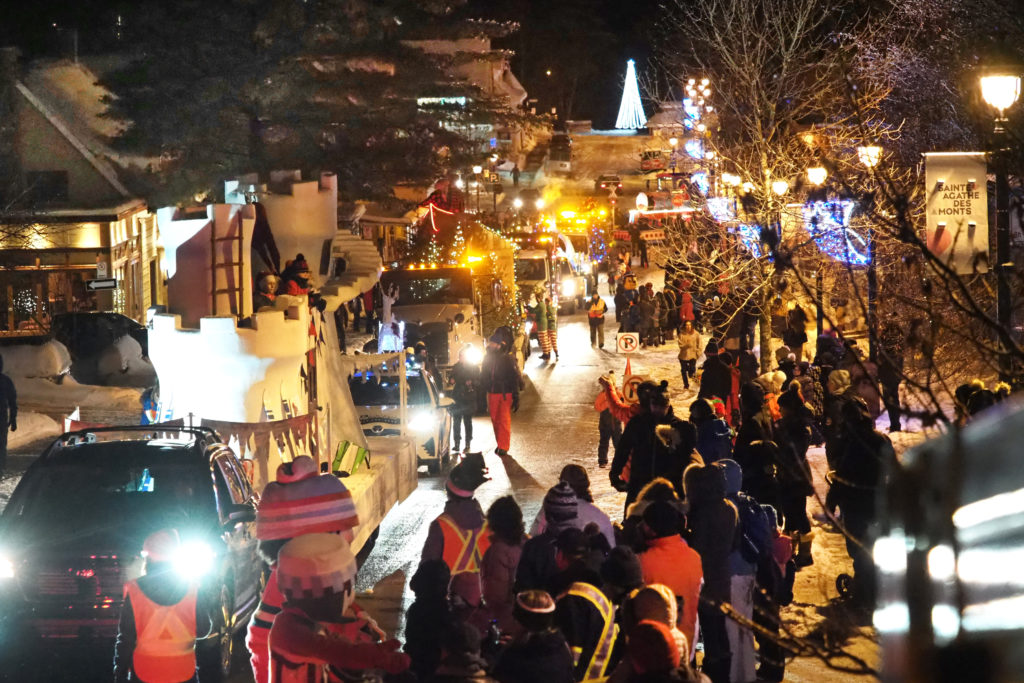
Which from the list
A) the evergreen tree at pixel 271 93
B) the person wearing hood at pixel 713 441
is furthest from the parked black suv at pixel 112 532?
the evergreen tree at pixel 271 93

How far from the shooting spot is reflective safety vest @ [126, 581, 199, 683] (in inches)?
253

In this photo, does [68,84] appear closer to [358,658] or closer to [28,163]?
[28,163]

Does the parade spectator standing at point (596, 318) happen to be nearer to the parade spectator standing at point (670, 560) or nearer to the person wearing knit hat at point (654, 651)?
the parade spectator standing at point (670, 560)

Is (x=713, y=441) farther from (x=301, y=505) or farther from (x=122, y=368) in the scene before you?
(x=122, y=368)

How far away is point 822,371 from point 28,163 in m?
25.3

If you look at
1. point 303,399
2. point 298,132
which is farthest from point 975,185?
point 298,132

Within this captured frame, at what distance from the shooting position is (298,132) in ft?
105

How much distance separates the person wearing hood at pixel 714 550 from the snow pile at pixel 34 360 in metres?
18.0

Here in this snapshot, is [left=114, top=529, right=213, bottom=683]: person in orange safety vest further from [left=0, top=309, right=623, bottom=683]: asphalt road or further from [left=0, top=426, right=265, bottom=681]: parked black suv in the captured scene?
[left=0, top=309, right=623, bottom=683]: asphalt road

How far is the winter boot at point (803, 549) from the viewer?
11.0 m

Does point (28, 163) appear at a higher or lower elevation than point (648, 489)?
higher

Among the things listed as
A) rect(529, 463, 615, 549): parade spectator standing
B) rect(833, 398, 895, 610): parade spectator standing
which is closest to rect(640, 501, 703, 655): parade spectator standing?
rect(529, 463, 615, 549): parade spectator standing

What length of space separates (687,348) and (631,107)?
6705cm

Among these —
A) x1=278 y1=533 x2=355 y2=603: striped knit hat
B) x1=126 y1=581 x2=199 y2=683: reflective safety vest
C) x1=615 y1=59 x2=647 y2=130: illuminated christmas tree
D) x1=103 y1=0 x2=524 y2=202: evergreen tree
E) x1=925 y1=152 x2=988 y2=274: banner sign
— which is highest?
x1=615 y1=59 x2=647 y2=130: illuminated christmas tree
